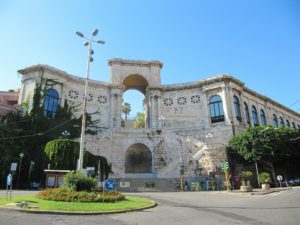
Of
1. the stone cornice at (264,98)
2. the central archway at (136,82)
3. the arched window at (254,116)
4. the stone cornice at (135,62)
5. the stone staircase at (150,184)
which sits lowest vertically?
the stone staircase at (150,184)

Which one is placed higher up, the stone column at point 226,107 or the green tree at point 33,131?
the stone column at point 226,107

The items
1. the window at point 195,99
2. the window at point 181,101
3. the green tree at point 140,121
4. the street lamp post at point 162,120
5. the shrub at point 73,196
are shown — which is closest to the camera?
the shrub at point 73,196

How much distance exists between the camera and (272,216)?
33.5ft

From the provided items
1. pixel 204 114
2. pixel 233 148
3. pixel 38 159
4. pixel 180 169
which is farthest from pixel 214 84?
pixel 38 159

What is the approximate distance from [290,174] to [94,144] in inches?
1229

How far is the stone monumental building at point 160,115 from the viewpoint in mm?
34875

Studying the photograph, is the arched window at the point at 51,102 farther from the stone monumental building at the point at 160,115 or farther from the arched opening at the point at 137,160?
the arched opening at the point at 137,160

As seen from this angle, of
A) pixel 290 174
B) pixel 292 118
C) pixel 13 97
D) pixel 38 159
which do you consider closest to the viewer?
pixel 38 159

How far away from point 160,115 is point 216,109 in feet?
33.4

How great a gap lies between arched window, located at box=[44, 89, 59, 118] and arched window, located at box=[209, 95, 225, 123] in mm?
26561

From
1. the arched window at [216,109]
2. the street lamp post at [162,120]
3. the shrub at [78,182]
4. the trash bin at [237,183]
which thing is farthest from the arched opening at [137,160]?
the shrub at [78,182]

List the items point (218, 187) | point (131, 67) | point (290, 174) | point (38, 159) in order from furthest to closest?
point (131, 67)
point (290, 174)
point (218, 187)
point (38, 159)

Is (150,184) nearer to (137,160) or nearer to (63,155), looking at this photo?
(63,155)

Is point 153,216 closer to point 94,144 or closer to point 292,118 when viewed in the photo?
point 94,144
